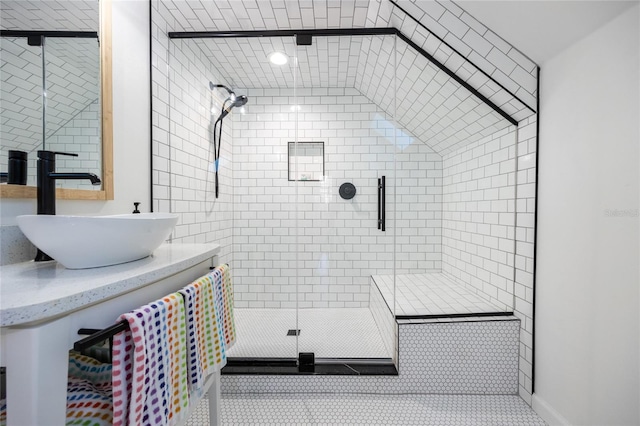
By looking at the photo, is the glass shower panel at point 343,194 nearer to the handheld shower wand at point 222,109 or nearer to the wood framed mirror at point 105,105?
the handheld shower wand at point 222,109

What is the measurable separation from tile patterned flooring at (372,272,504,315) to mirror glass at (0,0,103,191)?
1.96 meters

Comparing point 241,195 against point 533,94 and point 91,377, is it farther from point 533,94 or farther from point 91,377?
point 533,94

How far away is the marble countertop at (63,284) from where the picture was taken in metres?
0.55

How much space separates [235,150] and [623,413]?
2.86 meters

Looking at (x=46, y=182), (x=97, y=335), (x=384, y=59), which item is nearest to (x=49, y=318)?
(x=97, y=335)

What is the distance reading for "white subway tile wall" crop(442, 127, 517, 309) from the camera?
179 cm

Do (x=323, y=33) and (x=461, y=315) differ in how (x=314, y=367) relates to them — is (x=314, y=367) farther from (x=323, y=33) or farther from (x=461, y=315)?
(x=323, y=33)

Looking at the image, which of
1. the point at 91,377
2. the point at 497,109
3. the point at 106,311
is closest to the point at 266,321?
the point at 91,377

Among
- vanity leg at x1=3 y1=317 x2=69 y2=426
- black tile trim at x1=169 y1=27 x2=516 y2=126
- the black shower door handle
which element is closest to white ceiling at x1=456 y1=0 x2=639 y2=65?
black tile trim at x1=169 y1=27 x2=516 y2=126

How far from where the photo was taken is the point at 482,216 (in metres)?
2.06

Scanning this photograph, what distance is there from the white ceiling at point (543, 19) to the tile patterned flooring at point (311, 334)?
203 centimetres

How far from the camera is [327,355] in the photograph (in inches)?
74.3

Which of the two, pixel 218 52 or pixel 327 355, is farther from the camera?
pixel 218 52

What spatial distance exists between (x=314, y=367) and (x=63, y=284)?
60.1 inches
